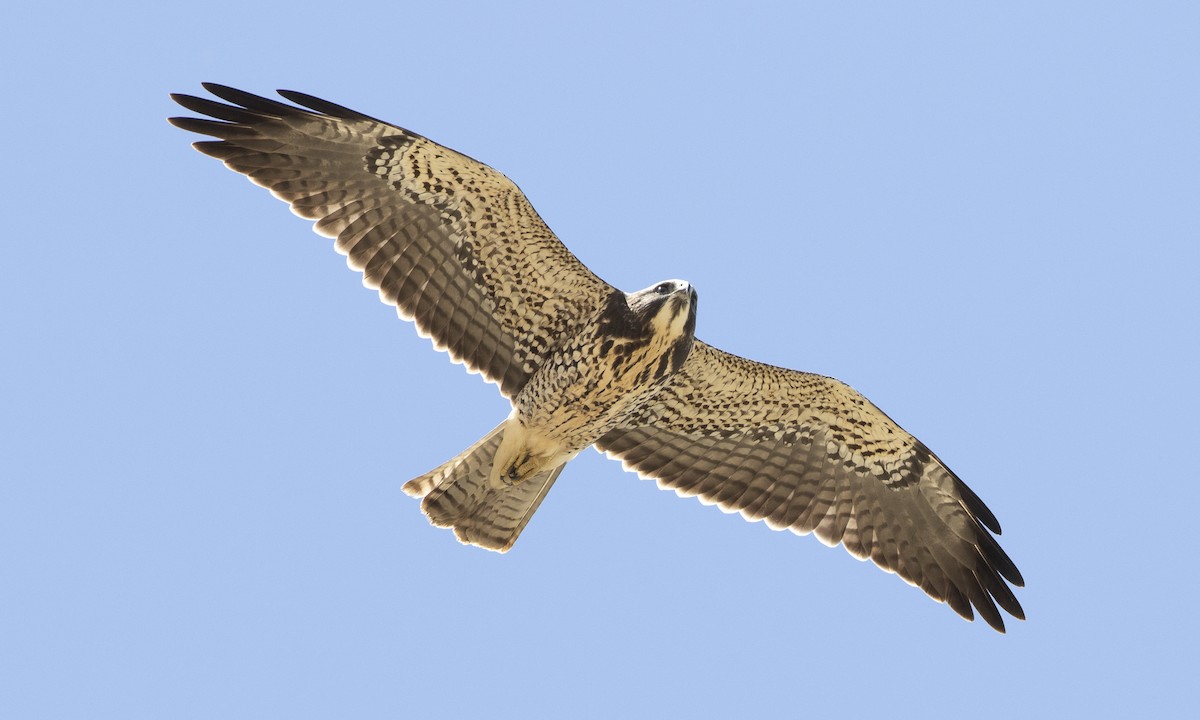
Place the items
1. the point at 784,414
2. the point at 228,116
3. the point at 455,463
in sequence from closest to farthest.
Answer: the point at 228,116 → the point at 455,463 → the point at 784,414

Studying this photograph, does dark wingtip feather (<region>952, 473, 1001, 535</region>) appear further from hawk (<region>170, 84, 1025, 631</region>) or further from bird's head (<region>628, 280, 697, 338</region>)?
bird's head (<region>628, 280, 697, 338</region>)

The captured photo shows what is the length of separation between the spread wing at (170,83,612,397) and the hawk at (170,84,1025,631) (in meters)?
0.01

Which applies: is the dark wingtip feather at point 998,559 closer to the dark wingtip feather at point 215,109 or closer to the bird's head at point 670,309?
the bird's head at point 670,309

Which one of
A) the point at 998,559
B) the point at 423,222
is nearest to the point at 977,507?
the point at 998,559

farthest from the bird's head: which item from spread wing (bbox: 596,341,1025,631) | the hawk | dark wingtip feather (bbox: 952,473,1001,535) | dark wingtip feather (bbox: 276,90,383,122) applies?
dark wingtip feather (bbox: 952,473,1001,535)

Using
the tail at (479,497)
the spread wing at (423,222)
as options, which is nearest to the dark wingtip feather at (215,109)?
the spread wing at (423,222)

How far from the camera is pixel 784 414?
1323 cm

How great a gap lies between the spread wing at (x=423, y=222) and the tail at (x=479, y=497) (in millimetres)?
611

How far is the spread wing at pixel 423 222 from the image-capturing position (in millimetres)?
11742

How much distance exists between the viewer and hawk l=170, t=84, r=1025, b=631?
38.7 ft

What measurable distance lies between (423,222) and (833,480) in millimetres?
4119

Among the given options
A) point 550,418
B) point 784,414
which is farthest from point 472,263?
point 784,414

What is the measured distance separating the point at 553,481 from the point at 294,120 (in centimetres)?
347

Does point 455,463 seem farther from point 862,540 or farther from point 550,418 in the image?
point 862,540
